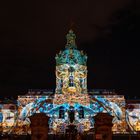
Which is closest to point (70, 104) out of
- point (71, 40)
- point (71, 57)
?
point (71, 57)

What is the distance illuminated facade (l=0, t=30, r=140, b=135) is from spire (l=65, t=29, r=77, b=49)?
2.25 metres

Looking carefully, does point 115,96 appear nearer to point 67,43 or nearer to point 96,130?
point 67,43

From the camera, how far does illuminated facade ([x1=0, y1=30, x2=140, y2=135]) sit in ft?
234

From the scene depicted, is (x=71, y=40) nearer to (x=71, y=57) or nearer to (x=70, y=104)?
(x=71, y=57)

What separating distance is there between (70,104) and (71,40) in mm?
12238

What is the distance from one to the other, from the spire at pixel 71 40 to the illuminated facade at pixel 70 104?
Answer: 88.7 inches

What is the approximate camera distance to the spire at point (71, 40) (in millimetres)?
77812

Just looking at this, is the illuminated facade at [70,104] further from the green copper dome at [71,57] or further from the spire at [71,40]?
the spire at [71,40]

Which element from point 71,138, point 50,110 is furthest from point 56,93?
point 71,138

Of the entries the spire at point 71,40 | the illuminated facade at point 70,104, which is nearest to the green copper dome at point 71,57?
the illuminated facade at point 70,104

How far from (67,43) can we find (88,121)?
49.0 feet

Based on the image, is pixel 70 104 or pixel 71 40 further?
pixel 71 40

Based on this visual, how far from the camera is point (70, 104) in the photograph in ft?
238

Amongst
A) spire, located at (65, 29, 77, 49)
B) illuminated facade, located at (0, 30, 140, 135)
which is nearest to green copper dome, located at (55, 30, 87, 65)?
illuminated facade, located at (0, 30, 140, 135)
